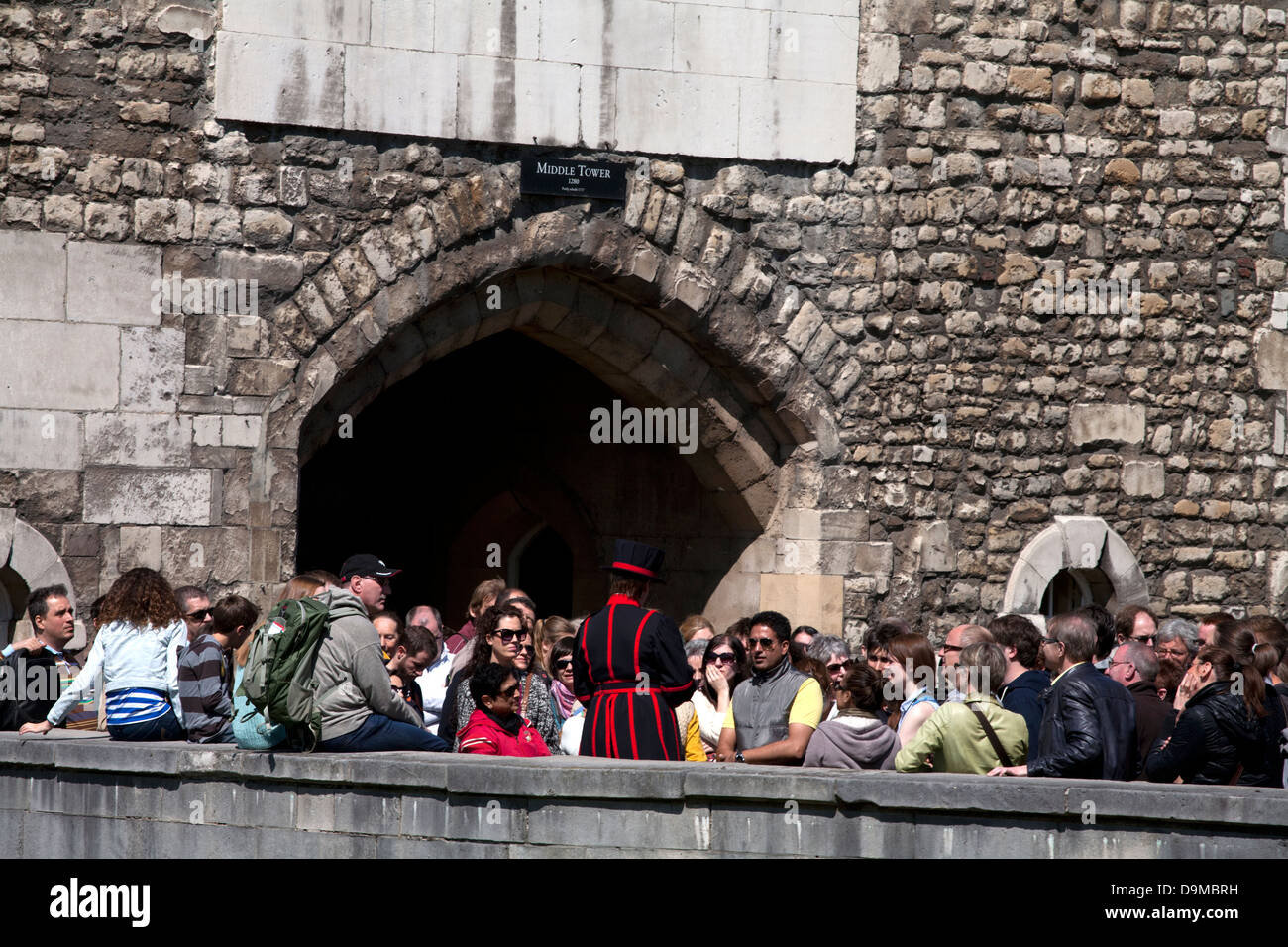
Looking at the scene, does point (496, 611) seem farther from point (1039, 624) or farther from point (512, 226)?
point (1039, 624)

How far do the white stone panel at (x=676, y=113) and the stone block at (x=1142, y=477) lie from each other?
2983mm

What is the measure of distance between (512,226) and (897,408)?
7.81 feet

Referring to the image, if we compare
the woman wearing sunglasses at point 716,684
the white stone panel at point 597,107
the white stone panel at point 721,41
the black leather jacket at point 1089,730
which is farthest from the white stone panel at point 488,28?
the black leather jacket at point 1089,730

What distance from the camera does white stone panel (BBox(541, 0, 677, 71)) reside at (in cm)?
930

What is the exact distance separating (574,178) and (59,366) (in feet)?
8.98

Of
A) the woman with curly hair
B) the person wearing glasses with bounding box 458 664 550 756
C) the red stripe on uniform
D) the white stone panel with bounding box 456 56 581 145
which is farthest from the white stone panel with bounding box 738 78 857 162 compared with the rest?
the woman with curly hair

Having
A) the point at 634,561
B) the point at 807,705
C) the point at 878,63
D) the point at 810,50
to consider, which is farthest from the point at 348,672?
the point at 878,63

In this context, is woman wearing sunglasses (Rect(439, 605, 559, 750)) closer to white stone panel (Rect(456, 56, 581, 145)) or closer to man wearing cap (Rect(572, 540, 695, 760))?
man wearing cap (Rect(572, 540, 695, 760))

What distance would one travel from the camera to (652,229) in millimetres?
9492

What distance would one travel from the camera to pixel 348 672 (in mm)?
5750

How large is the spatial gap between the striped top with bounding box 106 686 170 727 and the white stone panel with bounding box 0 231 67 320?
2721mm

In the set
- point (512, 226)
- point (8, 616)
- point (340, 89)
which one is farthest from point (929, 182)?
point (8, 616)

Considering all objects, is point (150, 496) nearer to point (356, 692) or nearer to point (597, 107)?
point (597, 107)

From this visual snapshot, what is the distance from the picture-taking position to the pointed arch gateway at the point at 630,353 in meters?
8.95
